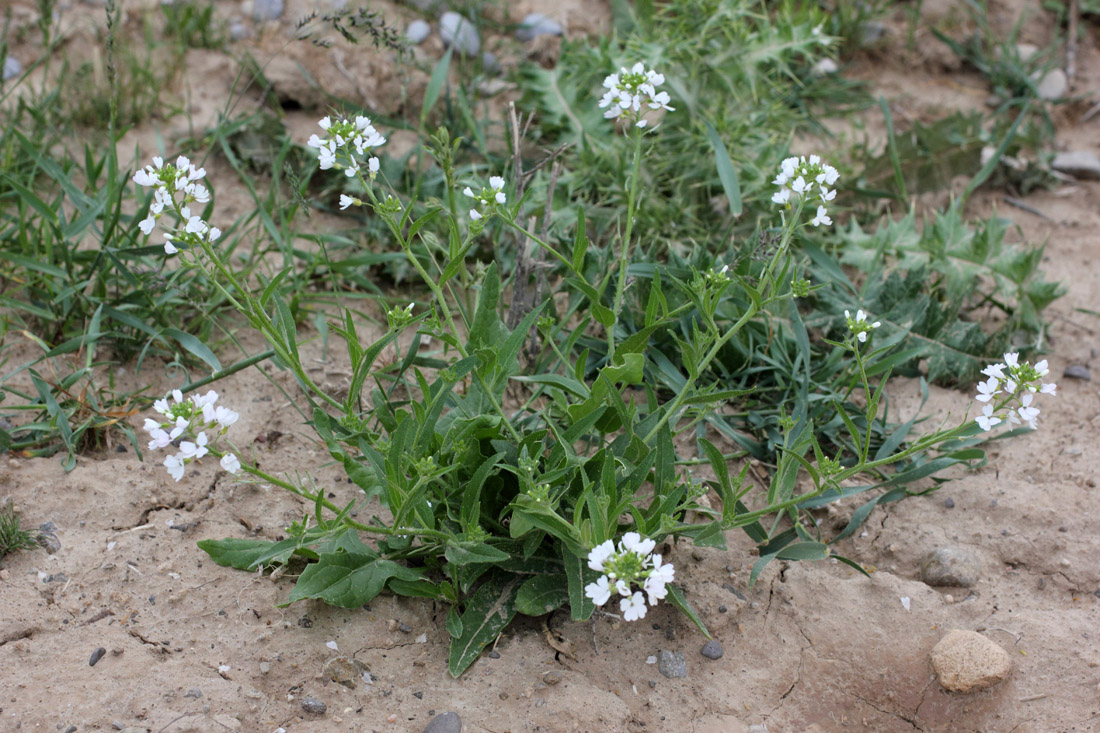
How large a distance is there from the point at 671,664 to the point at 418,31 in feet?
10.5

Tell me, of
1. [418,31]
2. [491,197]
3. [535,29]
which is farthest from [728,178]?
[418,31]

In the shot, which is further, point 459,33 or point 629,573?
point 459,33

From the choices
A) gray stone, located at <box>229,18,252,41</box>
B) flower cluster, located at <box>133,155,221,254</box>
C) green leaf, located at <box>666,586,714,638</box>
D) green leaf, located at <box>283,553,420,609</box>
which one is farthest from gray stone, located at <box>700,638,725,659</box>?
gray stone, located at <box>229,18,252,41</box>

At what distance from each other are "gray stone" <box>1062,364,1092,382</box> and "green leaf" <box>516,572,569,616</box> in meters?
2.01

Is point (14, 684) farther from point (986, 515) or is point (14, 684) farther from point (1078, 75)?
point (1078, 75)

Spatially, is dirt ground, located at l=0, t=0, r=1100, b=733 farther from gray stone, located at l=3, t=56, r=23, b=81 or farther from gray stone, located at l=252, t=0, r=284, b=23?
gray stone, located at l=252, t=0, r=284, b=23

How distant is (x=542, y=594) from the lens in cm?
209

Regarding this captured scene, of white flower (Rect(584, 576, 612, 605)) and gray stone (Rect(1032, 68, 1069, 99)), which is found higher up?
white flower (Rect(584, 576, 612, 605))

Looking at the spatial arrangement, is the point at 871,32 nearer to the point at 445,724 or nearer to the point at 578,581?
the point at 578,581

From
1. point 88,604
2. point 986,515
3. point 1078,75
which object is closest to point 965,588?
point 986,515

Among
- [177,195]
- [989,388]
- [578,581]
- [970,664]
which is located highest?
[177,195]

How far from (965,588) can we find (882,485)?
333 millimetres

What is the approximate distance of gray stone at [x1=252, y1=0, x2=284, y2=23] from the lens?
4.20 meters

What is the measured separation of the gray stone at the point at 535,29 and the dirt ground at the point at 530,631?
8.04 feet
